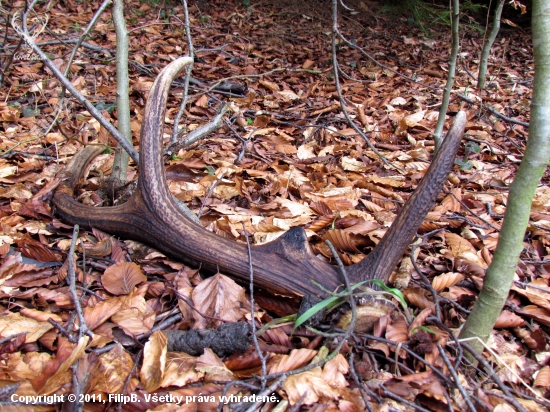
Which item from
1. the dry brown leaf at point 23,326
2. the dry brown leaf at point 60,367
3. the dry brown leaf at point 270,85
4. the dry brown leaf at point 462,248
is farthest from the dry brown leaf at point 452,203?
the dry brown leaf at point 270,85

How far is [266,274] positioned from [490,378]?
0.81 metres

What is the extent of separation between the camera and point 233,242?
1624mm

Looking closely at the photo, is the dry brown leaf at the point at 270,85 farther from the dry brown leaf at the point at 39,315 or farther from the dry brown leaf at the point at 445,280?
the dry brown leaf at the point at 39,315

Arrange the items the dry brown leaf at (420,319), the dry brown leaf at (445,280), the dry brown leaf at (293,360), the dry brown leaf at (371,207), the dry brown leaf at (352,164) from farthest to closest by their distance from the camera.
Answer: the dry brown leaf at (352,164), the dry brown leaf at (371,207), the dry brown leaf at (445,280), the dry brown leaf at (420,319), the dry brown leaf at (293,360)

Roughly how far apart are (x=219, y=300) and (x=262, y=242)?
18.4 inches

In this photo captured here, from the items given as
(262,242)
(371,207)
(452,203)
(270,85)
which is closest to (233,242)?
(262,242)

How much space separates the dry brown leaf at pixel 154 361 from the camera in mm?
1242

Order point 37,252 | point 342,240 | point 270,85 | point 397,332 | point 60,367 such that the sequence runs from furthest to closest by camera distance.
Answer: point 270,85, point 342,240, point 37,252, point 397,332, point 60,367

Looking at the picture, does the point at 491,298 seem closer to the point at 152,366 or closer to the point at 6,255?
the point at 152,366

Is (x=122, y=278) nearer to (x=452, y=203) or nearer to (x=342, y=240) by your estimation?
(x=342, y=240)

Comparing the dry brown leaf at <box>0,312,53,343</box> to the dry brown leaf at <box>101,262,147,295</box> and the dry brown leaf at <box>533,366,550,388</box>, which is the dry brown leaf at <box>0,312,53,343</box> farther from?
the dry brown leaf at <box>533,366,550,388</box>

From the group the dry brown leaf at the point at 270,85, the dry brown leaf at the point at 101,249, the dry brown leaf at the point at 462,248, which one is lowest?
the dry brown leaf at the point at 101,249

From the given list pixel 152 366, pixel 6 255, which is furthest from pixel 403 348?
pixel 6 255

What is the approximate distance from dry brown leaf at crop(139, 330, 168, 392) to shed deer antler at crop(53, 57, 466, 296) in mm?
352
